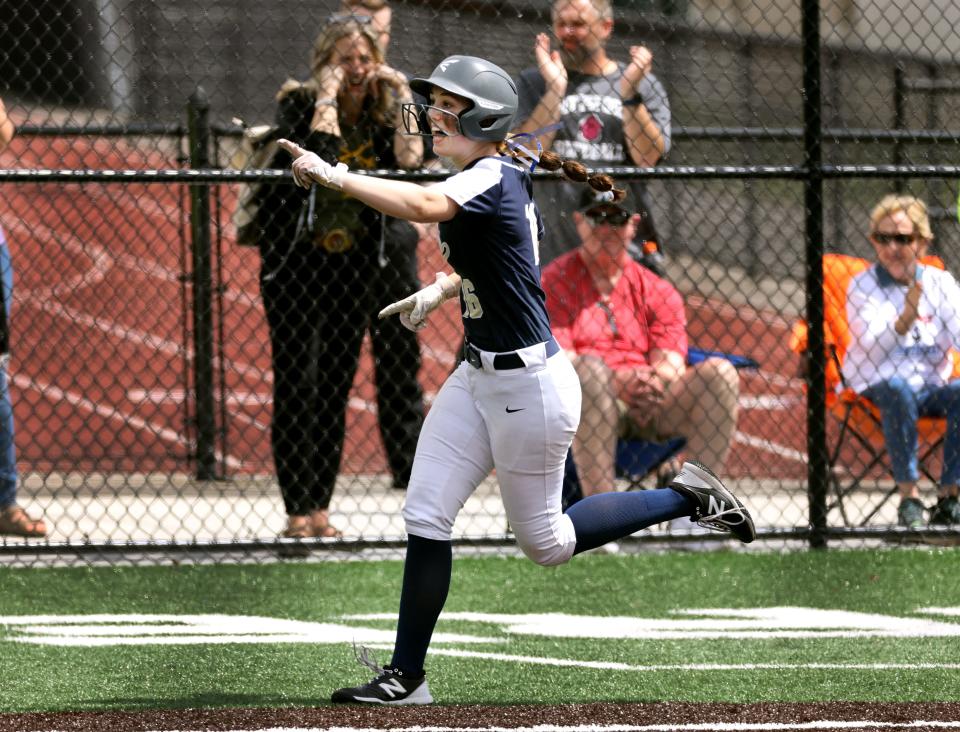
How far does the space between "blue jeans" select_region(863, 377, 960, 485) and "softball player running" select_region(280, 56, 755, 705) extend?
128 inches

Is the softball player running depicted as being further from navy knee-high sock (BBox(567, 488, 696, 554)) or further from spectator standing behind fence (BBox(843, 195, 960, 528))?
spectator standing behind fence (BBox(843, 195, 960, 528))

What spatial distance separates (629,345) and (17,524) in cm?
273

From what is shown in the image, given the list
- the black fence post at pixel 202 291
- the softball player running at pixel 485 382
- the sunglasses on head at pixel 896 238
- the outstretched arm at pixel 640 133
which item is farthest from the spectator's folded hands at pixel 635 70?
the softball player running at pixel 485 382

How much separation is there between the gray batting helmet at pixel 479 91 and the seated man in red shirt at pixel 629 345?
267cm

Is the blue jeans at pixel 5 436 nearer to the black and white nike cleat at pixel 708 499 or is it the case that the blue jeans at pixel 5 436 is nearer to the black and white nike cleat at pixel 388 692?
the black and white nike cleat at pixel 388 692

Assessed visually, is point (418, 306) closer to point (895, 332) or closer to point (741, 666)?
point (741, 666)

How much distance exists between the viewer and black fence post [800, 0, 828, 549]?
665 centimetres

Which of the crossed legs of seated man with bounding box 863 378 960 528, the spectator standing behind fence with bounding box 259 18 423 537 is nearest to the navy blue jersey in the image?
the spectator standing behind fence with bounding box 259 18 423 537

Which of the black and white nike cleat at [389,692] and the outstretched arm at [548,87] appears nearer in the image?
the black and white nike cleat at [389,692]

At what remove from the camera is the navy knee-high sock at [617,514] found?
425cm

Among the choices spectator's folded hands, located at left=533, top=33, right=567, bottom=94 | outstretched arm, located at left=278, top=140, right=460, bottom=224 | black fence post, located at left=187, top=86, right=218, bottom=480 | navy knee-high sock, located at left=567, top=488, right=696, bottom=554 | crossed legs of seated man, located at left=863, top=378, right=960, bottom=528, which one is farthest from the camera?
black fence post, located at left=187, top=86, right=218, bottom=480

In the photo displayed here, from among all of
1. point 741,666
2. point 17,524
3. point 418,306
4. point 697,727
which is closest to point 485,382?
point 418,306

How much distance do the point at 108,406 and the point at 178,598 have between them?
6.91 meters

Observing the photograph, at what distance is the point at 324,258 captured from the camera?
679 centimetres
